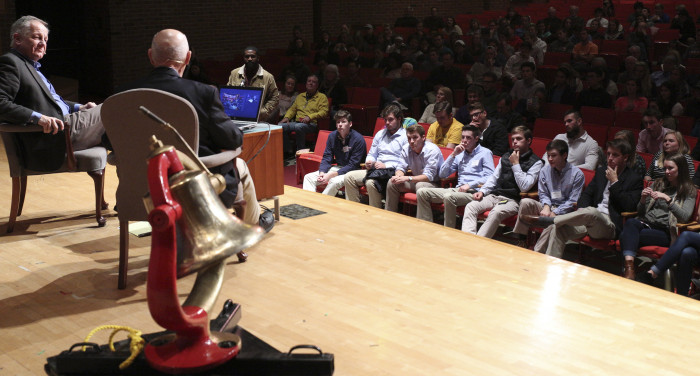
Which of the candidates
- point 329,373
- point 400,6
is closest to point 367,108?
point 329,373

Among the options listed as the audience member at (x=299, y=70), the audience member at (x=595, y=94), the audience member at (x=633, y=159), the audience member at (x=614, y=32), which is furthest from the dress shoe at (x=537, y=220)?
the audience member at (x=614, y=32)

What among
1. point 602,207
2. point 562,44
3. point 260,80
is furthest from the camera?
point 562,44

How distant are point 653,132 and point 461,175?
1657 millimetres

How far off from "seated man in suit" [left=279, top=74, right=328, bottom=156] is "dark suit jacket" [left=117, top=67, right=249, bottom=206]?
15.2 ft

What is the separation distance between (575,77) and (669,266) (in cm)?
457

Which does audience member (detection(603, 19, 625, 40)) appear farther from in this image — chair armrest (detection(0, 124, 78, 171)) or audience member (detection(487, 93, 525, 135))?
chair armrest (detection(0, 124, 78, 171))

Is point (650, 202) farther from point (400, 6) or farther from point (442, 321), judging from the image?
point (400, 6)

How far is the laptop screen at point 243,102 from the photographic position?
457 centimetres

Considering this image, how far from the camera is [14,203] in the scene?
425cm

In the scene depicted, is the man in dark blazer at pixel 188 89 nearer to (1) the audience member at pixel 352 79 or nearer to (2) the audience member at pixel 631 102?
(2) the audience member at pixel 631 102

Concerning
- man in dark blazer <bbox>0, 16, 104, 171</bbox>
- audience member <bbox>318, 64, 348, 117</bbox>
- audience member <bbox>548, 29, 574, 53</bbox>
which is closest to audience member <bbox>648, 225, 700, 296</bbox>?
man in dark blazer <bbox>0, 16, 104, 171</bbox>

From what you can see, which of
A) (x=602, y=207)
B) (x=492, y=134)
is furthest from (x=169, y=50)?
(x=492, y=134)

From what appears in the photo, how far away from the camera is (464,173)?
225 inches

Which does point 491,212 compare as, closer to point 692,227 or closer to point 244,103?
point 692,227
